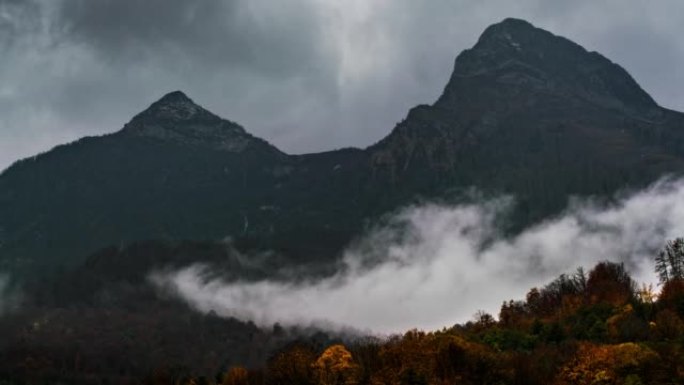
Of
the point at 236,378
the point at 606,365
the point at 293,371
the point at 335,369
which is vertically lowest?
the point at 606,365

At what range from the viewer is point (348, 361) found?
15175 cm

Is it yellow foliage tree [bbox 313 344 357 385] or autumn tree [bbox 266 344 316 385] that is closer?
yellow foliage tree [bbox 313 344 357 385]

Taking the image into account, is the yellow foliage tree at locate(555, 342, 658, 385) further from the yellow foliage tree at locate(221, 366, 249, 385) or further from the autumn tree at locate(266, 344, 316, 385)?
the yellow foliage tree at locate(221, 366, 249, 385)

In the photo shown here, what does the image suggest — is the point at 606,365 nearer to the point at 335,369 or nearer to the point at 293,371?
the point at 335,369

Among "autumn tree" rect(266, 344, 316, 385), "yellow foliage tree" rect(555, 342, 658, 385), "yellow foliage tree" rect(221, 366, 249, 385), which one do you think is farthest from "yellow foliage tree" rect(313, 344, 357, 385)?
"yellow foliage tree" rect(555, 342, 658, 385)

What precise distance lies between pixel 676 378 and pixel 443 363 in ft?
121

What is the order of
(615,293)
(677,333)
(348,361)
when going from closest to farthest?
(677,333)
(348,361)
(615,293)

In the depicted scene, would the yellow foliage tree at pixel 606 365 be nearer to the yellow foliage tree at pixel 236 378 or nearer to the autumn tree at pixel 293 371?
the autumn tree at pixel 293 371

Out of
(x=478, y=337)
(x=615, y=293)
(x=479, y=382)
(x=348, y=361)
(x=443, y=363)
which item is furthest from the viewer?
(x=615, y=293)

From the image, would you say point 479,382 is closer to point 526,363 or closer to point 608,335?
point 526,363

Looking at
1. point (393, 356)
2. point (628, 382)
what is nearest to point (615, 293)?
point (393, 356)

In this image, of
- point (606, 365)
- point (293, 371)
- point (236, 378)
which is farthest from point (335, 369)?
point (606, 365)

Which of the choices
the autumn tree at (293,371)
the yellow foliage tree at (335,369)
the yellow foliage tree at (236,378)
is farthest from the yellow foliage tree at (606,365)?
the yellow foliage tree at (236,378)

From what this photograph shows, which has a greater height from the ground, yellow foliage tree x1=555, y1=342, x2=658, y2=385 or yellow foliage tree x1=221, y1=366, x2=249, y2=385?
yellow foliage tree x1=221, y1=366, x2=249, y2=385
